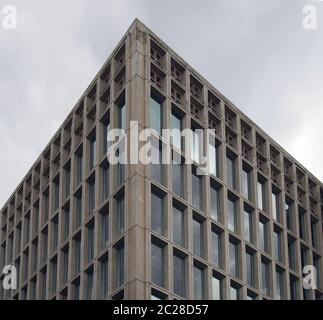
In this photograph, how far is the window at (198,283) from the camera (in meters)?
45.3

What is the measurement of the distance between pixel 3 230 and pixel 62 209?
53.0 feet

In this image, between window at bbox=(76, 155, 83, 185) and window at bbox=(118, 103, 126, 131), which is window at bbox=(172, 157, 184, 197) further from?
window at bbox=(76, 155, 83, 185)

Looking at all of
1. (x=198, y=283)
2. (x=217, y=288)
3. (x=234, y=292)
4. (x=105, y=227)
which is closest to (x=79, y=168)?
(x=105, y=227)

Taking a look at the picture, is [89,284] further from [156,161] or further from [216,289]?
[156,161]

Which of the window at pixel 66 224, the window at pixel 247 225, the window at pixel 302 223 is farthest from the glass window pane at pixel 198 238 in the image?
the window at pixel 302 223

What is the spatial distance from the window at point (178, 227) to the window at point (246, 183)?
8.06 m

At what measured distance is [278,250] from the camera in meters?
55.2

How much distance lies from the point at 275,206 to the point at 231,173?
20.0 ft

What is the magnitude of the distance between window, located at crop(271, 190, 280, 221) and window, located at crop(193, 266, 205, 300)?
11393 millimetres

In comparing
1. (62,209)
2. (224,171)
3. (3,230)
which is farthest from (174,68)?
(3,230)

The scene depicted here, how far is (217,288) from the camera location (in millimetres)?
47062
